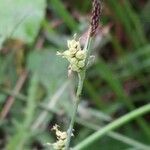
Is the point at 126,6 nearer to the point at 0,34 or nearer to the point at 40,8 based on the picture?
the point at 40,8

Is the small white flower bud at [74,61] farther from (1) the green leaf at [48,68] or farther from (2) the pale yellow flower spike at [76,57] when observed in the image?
(1) the green leaf at [48,68]

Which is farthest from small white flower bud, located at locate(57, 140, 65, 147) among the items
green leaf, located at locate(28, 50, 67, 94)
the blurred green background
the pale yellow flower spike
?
green leaf, located at locate(28, 50, 67, 94)

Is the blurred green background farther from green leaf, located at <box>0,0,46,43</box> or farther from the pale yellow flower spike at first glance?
the pale yellow flower spike

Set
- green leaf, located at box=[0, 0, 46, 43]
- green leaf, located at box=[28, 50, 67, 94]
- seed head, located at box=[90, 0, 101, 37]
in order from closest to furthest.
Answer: seed head, located at box=[90, 0, 101, 37], green leaf, located at box=[0, 0, 46, 43], green leaf, located at box=[28, 50, 67, 94]

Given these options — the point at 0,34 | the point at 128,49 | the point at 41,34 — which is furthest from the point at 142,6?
the point at 0,34

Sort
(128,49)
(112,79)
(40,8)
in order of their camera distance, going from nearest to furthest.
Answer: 1. (40,8)
2. (112,79)
3. (128,49)

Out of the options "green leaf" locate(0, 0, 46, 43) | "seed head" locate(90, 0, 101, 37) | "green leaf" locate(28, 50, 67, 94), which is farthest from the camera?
"green leaf" locate(28, 50, 67, 94)

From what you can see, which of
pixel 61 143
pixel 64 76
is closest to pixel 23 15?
pixel 64 76

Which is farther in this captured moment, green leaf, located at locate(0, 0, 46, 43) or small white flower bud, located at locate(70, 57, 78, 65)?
green leaf, located at locate(0, 0, 46, 43)
